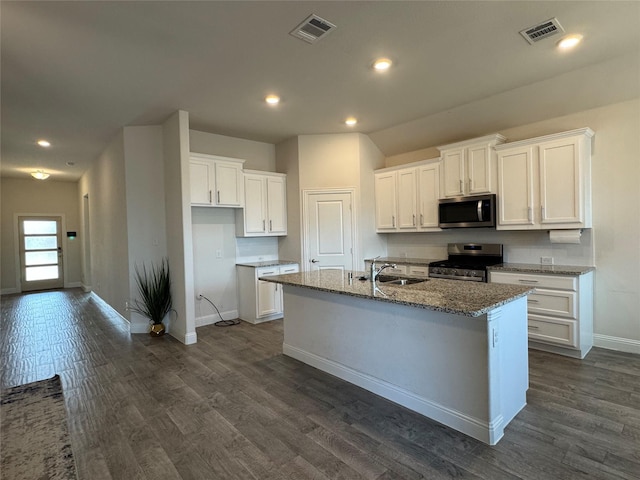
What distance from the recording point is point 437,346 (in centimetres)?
232

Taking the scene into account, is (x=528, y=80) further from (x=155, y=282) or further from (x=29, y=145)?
(x=29, y=145)

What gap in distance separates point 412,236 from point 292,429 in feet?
12.4

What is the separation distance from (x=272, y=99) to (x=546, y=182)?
3.25 m

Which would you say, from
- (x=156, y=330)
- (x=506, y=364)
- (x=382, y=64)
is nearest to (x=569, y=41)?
(x=382, y=64)

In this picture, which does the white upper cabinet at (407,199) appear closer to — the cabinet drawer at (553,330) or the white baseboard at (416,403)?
the cabinet drawer at (553,330)

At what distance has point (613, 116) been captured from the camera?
11.7 feet

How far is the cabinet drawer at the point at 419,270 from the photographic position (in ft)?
14.9

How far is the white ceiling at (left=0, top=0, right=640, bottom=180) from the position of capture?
239 cm

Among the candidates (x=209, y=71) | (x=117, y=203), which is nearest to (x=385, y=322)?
(x=209, y=71)

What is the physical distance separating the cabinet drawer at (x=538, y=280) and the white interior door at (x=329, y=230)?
2132 millimetres

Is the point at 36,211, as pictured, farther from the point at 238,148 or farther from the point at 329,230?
the point at 329,230

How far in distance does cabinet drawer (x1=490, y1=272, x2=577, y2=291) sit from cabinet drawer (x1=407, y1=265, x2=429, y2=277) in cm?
85

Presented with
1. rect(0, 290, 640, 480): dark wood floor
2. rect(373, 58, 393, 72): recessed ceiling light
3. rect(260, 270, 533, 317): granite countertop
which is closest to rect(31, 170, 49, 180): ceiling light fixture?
rect(0, 290, 640, 480): dark wood floor

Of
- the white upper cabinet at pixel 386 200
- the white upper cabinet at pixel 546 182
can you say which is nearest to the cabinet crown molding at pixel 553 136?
the white upper cabinet at pixel 546 182
